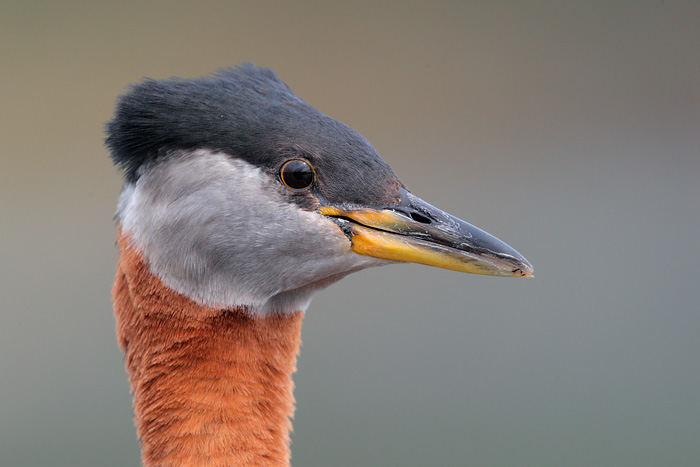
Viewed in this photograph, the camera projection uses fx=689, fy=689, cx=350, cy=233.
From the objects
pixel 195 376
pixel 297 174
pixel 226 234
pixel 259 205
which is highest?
pixel 297 174

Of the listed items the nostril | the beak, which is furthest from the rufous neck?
the nostril

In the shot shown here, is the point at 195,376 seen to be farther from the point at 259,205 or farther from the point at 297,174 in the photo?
the point at 297,174

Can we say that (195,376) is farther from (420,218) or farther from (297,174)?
(420,218)

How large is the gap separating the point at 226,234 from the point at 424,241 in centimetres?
66

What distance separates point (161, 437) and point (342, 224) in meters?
0.97

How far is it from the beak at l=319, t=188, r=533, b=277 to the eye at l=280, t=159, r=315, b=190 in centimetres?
10

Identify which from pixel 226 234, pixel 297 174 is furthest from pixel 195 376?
pixel 297 174

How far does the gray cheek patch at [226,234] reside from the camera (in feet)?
7.50

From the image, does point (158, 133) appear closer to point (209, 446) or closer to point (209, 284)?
point (209, 284)

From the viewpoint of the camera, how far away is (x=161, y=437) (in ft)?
7.85

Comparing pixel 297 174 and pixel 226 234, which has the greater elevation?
pixel 297 174

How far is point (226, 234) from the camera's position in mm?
2307

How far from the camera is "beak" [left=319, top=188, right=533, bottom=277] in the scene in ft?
7.45

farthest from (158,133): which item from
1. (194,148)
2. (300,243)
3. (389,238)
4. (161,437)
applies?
(161,437)
